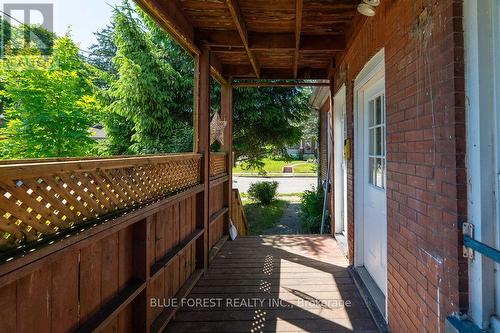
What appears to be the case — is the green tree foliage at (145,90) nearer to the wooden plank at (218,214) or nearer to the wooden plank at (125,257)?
the wooden plank at (218,214)

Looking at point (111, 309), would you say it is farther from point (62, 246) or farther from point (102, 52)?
point (102, 52)

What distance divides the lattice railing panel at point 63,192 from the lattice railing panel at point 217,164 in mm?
2022

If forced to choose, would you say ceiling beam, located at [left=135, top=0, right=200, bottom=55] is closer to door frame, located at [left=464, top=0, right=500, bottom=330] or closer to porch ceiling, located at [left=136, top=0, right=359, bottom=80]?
porch ceiling, located at [left=136, top=0, right=359, bottom=80]

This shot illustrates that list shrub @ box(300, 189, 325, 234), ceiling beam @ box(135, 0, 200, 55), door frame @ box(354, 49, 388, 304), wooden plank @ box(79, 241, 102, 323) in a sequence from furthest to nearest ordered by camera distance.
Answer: shrub @ box(300, 189, 325, 234), door frame @ box(354, 49, 388, 304), ceiling beam @ box(135, 0, 200, 55), wooden plank @ box(79, 241, 102, 323)

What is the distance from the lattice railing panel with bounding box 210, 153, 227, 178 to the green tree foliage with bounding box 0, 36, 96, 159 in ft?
20.2

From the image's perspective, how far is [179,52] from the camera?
728 cm

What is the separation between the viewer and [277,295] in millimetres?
3006

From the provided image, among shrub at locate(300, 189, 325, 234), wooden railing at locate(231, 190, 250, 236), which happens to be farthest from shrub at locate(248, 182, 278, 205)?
wooden railing at locate(231, 190, 250, 236)

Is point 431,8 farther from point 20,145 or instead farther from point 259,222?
point 20,145

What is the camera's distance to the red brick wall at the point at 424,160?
138cm

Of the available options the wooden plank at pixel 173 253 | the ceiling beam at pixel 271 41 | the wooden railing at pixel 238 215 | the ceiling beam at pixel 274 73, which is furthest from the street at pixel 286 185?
the wooden plank at pixel 173 253

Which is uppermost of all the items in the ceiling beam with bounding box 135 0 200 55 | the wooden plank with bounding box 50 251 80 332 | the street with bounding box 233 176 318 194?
the ceiling beam with bounding box 135 0 200 55

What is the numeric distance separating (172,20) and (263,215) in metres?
7.43

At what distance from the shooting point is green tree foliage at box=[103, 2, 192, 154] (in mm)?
6781
